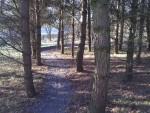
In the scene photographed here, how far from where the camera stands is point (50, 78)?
17078 millimetres

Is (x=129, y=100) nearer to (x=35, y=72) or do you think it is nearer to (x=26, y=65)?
(x=26, y=65)

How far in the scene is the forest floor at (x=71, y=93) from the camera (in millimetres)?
10977

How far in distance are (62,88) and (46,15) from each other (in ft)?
44.7

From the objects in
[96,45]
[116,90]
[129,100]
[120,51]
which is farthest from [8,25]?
[120,51]

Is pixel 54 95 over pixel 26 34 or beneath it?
beneath

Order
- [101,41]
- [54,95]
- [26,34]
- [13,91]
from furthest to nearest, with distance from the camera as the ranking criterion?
[13,91] → [54,95] → [26,34] → [101,41]

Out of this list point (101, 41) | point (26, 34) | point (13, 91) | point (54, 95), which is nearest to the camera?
point (101, 41)

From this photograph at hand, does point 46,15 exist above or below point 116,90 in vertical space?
above

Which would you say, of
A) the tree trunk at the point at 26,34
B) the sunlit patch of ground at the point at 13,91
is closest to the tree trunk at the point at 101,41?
the sunlit patch of ground at the point at 13,91

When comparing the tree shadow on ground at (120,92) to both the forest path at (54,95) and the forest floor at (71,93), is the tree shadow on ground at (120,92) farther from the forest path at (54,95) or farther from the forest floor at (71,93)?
the forest path at (54,95)

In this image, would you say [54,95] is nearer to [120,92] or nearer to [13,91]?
[13,91]

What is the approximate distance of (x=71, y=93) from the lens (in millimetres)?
13266

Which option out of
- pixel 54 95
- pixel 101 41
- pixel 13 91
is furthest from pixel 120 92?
pixel 101 41

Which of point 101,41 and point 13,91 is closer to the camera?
point 101,41
